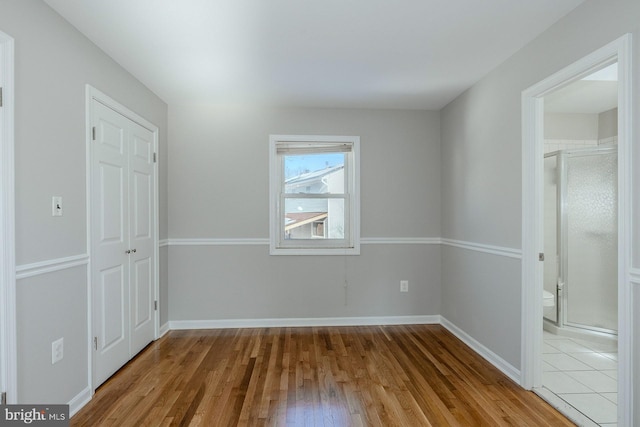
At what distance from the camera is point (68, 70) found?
206 cm

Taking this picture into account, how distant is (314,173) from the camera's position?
12.6ft

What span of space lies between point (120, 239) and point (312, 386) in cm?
187

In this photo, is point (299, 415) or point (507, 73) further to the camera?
point (507, 73)

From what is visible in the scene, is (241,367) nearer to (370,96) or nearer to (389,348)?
(389,348)

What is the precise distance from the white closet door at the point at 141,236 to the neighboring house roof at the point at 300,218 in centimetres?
139

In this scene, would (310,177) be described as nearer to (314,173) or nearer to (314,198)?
(314,173)

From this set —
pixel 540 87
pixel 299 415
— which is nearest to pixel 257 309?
pixel 299 415

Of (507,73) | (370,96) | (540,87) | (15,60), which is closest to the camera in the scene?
(15,60)

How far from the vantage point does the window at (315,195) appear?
3750 millimetres

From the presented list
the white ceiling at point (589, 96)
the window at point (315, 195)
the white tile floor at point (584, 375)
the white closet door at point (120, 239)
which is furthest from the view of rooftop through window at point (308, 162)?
the white tile floor at point (584, 375)

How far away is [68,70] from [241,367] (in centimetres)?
240

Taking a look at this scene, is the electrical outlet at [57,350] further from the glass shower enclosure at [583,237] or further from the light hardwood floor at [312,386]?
the glass shower enclosure at [583,237]

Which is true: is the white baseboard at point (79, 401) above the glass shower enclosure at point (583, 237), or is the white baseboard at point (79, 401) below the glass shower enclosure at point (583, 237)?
below

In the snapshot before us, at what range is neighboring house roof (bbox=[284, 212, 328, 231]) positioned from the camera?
382cm
